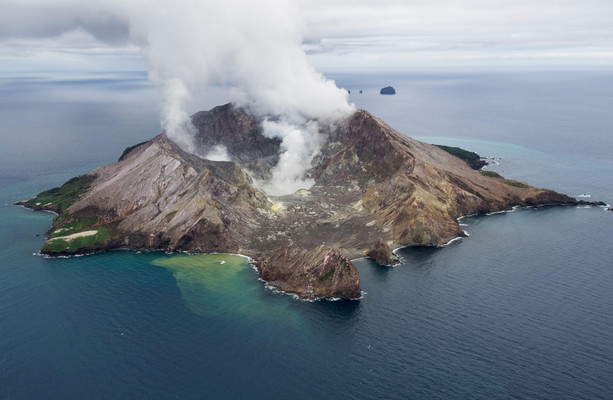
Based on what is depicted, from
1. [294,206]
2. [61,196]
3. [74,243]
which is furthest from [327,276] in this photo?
[61,196]

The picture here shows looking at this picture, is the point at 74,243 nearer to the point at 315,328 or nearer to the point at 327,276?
the point at 327,276

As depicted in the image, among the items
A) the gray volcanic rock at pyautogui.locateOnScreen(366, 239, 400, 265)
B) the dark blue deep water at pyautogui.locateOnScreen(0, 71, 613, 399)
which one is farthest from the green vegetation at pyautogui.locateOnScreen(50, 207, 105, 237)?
the gray volcanic rock at pyautogui.locateOnScreen(366, 239, 400, 265)

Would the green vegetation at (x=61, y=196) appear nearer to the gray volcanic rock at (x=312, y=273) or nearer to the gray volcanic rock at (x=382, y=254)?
the gray volcanic rock at (x=312, y=273)

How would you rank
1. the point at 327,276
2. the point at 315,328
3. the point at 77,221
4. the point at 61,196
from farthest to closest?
the point at 61,196 → the point at 77,221 → the point at 327,276 → the point at 315,328

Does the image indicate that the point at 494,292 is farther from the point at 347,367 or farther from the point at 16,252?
the point at 16,252

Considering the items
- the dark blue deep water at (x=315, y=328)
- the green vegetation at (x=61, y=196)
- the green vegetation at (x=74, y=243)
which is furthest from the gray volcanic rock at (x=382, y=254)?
the green vegetation at (x=61, y=196)

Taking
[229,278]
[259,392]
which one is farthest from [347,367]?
[229,278]
